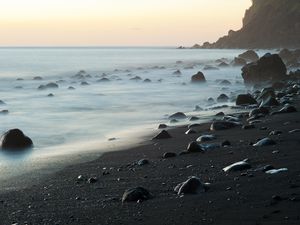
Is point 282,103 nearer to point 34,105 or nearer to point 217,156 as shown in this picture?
point 217,156

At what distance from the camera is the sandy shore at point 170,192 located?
4.69 m

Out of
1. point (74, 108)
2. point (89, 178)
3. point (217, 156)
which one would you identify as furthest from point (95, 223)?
point (74, 108)

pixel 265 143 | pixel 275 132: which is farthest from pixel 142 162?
pixel 275 132

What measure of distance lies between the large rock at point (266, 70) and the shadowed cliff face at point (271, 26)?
88.6m

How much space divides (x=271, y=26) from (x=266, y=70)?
342 ft

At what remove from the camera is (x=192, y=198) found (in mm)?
5305

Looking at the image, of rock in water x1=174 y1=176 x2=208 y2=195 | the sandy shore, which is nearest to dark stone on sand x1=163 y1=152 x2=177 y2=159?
the sandy shore

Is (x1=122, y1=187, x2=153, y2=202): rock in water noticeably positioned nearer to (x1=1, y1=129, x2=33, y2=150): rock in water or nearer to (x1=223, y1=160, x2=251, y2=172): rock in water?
(x1=223, y1=160, x2=251, y2=172): rock in water

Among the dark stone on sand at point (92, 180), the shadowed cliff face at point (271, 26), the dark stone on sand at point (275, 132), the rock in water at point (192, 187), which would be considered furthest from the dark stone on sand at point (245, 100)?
the shadowed cliff face at point (271, 26)

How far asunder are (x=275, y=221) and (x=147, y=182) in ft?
8.22

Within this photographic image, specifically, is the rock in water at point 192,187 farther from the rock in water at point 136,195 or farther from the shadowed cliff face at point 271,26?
the shadowed cliff face at point 271,26

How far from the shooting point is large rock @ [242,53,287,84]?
29.7 meters

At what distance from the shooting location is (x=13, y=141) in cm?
1021

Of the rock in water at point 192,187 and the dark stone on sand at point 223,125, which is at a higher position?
the rock in water at point 192,187
